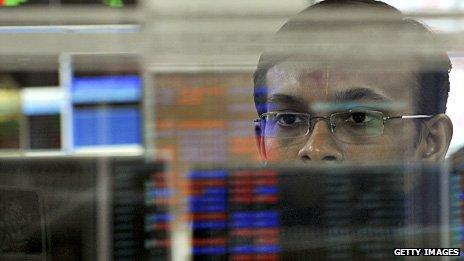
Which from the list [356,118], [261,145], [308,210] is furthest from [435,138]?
[261,145]

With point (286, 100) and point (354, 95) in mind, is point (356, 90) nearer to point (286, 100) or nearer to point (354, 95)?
point (354, 95)

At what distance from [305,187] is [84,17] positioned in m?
0.98

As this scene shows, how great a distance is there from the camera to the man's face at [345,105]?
2.02 m

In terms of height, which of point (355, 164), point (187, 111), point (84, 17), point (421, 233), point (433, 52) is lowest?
point (421, 233)

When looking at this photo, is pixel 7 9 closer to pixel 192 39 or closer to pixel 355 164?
pixel 192 39

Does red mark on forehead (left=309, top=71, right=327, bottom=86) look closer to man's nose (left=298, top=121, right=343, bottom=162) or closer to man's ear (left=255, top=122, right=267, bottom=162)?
man's nose (left=298, top=121, right=343, bottom=162)

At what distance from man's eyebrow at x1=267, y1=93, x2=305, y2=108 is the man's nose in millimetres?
99

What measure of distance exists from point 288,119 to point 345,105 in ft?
0.68

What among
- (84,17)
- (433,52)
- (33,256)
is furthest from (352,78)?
(33,256)

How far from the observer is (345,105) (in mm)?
2023

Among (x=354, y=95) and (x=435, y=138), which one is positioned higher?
(x=354, y=95)

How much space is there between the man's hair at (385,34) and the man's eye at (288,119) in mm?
69

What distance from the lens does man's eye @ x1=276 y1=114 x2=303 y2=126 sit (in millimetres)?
2020

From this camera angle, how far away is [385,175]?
204 centimetres
